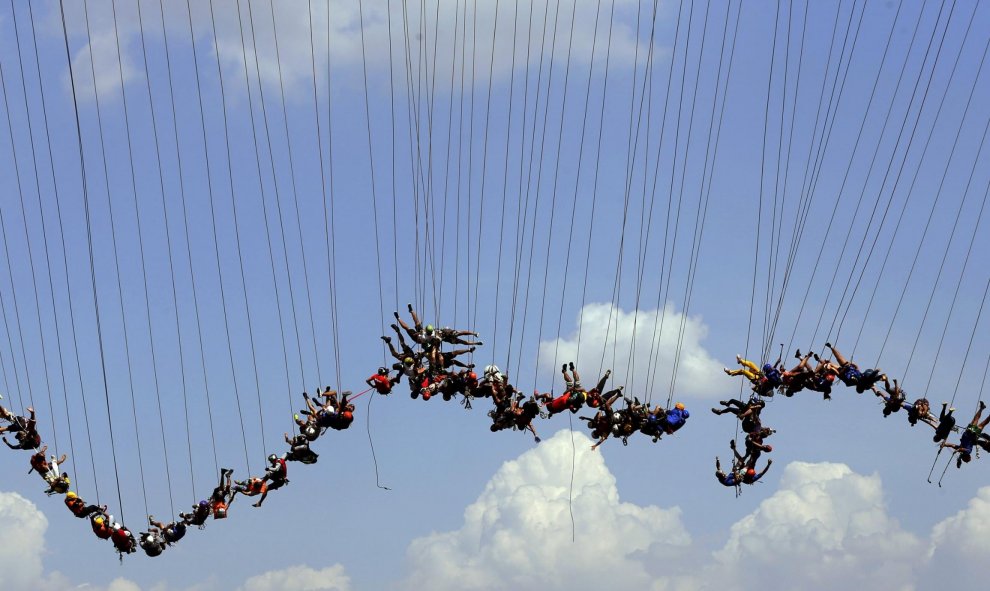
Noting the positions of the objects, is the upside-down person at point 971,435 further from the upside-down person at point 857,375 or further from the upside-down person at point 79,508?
the upside-down person at point 79,508

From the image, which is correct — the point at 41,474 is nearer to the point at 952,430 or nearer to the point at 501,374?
the point at 501,374

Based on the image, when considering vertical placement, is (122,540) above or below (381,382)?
below

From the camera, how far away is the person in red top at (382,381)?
30.6 meters

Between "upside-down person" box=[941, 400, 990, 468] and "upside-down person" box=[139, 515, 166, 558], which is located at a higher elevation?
"upside-down person" box=[941, 400, 990, 468]

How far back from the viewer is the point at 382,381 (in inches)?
1204

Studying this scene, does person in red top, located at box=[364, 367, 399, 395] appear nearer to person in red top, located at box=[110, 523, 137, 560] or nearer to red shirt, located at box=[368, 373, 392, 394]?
red shirt, located at box=[368, 373, 392, 394]

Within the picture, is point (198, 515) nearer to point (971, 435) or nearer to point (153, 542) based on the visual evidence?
point (153, 542)

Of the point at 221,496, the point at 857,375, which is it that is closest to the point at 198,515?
the point at 221,496

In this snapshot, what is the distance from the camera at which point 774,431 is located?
103 feet

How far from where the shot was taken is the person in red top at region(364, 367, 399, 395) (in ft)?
100

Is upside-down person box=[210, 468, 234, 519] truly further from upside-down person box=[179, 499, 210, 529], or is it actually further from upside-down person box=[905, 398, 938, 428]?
upside-down person box=[905, 398, 938, 428]

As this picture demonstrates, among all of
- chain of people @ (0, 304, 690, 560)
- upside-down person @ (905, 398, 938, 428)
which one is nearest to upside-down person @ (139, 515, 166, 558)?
chain of people @ (0, 304, 690, 560)

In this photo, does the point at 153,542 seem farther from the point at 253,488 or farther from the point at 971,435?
the point at 971,435

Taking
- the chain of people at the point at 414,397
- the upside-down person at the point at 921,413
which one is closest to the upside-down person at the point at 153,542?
the chain of people at the point at 414,397
